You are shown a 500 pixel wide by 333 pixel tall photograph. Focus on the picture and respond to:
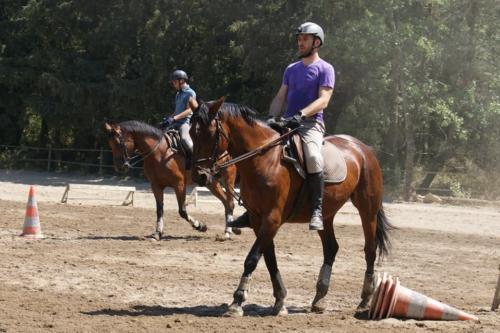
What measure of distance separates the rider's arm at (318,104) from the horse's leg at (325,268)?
1596 mm

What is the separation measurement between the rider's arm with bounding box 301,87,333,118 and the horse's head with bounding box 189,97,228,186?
95 centimetres

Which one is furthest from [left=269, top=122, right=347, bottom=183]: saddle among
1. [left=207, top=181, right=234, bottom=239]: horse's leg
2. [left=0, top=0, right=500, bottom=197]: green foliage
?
[left=0, top=0, right=500, bottom=197]: green foliage

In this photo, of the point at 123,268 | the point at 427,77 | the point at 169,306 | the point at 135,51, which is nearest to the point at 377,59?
the point at 427,77

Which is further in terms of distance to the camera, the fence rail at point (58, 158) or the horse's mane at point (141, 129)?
the fence rail at point (58, 158)

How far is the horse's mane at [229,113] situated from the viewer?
848cm

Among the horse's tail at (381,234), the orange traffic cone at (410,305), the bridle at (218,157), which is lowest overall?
the orange traffic cone at (410,305)

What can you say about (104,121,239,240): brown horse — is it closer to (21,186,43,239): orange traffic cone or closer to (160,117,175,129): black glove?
(160,117,175,129): black glove

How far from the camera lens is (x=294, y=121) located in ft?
28.5

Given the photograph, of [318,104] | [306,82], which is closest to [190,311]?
[318,104]

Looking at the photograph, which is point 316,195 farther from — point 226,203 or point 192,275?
point 226,203

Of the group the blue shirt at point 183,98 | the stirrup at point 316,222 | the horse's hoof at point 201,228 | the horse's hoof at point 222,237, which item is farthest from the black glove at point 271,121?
the horse's hoof at point 201,228

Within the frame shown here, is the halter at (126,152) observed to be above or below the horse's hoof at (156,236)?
above

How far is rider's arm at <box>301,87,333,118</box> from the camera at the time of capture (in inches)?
343

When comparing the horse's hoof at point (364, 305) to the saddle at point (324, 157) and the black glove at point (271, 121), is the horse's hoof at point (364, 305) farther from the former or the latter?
the black glove at point (271, 121)
